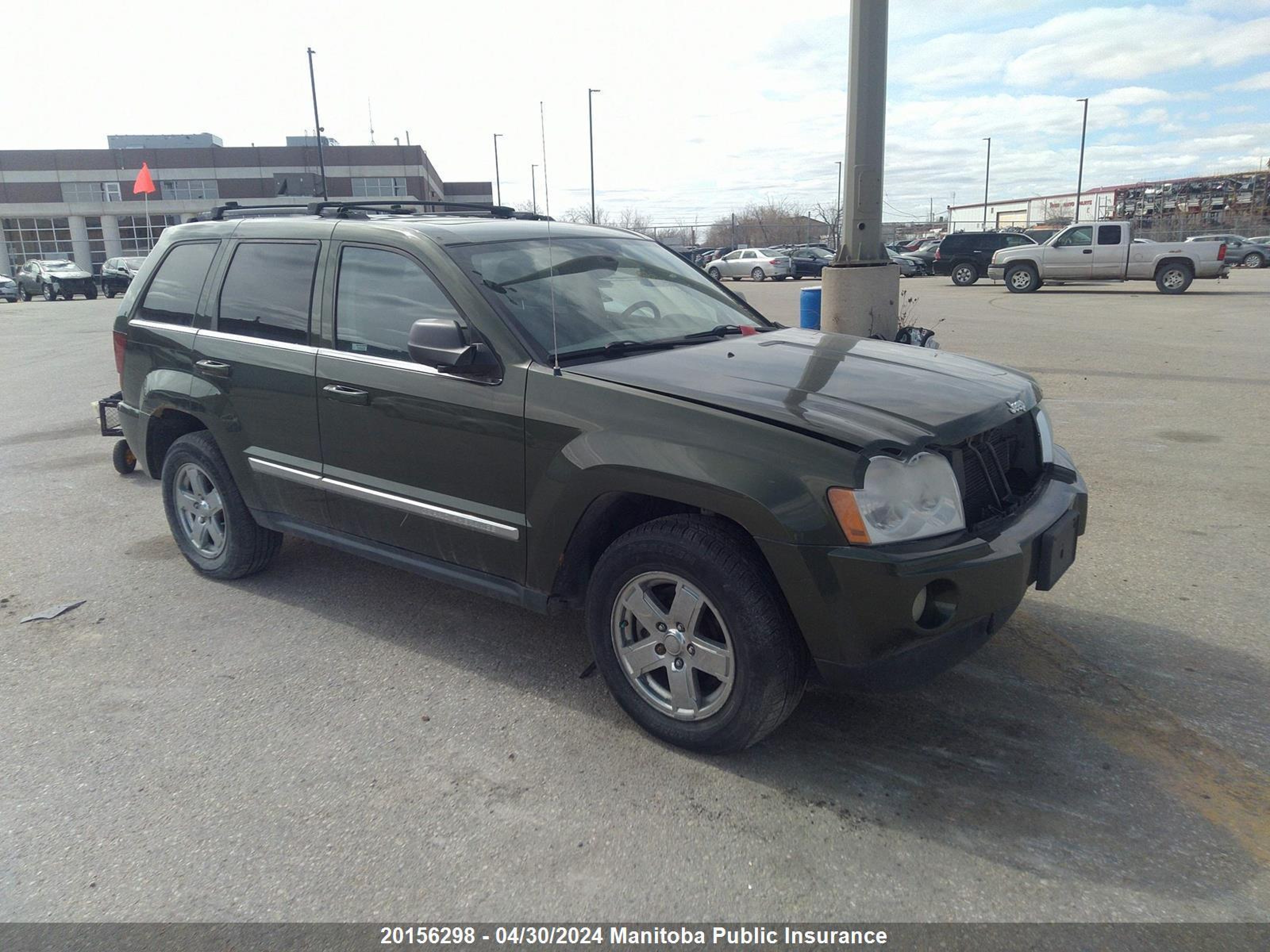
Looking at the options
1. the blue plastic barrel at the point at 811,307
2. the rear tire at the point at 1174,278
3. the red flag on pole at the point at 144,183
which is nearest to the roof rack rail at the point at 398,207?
the blue plastic barrel at the point at 811,307

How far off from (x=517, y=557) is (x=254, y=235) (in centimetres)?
227

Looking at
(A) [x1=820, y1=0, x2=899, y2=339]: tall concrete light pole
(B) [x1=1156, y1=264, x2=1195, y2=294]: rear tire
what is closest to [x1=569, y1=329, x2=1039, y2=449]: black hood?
(A) [x1=820, y1=0, x2=899, y2=339]: tall concrete light pole

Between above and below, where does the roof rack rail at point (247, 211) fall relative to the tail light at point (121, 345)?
above

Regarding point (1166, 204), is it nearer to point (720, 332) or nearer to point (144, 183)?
point (144, 183)

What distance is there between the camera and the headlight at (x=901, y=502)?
2773 mm

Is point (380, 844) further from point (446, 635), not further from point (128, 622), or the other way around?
point (128, 622)

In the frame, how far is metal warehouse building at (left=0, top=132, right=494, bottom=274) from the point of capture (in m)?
70.9

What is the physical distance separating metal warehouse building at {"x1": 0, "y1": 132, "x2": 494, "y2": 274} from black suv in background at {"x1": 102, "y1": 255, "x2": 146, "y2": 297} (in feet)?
108

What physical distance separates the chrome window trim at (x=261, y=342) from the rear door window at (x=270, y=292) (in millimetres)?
13

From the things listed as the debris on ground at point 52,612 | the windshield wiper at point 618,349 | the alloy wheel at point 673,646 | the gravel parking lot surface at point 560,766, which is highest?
the windshield wiper at point 618,349

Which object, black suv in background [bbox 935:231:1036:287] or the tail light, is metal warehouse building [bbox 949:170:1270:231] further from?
the tail light

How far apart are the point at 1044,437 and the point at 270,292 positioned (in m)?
3.47

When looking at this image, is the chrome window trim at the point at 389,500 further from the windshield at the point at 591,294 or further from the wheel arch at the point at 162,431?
the wheel arch at the point at 162,431

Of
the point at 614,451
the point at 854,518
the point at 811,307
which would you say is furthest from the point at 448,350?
the point at 811,307
